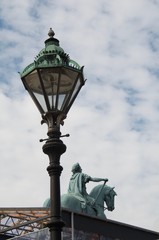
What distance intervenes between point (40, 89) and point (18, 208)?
103 feet

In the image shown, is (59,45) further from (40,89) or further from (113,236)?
(113,236)

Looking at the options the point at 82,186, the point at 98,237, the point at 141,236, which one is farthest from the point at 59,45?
the point at 82,186

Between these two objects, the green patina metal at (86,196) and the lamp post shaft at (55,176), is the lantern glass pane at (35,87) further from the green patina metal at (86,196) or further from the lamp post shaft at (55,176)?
the green patina metal at (86,196)

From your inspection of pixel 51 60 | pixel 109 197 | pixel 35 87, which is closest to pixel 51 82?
pixel 35 87

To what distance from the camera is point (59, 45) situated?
31.5ft

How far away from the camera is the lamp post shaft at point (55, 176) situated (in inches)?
336

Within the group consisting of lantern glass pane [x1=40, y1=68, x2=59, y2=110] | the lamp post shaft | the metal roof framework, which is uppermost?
the metal roof framework

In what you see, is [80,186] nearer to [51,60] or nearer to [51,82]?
[51,60]

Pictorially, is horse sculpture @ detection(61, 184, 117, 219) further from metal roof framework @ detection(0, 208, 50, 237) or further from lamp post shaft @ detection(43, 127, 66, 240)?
lamp post shaft @ detection(43, 127, 66, 240)

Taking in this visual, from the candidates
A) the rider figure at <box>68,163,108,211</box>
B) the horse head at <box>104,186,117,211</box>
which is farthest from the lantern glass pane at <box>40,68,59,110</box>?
the horse head at <box>104,186,117,211</box>

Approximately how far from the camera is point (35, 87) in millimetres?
8812

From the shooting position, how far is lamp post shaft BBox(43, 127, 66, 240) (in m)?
8.55

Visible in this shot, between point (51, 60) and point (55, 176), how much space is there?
1684 mm

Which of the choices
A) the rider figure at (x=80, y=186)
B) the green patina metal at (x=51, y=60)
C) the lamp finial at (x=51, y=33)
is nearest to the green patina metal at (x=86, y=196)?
the rider figure at (x=80, y=186)
